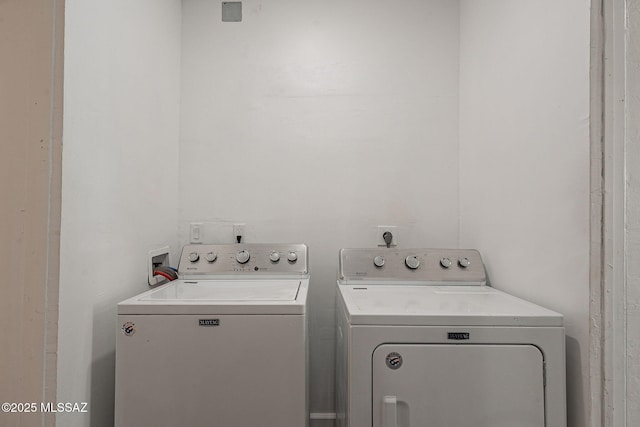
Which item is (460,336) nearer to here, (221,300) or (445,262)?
(445,262)

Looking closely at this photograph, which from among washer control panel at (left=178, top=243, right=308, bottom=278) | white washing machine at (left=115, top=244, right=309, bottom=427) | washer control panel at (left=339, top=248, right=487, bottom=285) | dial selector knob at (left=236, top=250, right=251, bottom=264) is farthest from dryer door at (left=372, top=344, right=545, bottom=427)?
dial selector knob at (left=236, top=250, right=251, bottom=264)

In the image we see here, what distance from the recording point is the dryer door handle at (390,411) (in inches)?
41.3

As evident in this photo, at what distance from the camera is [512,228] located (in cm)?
148

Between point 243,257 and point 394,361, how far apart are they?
0.94 meters

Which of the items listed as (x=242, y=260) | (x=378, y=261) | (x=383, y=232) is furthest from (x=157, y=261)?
(x=383, y=232)

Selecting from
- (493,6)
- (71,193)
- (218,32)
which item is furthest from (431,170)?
(71,193)

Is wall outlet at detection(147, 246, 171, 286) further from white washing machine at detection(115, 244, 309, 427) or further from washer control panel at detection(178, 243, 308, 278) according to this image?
white washing machine at detection(115, 244, 309, 427)

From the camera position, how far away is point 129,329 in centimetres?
115

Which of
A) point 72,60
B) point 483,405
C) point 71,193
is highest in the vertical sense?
point 72,60

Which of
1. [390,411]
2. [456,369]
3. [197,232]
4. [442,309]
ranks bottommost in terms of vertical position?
[390,411]

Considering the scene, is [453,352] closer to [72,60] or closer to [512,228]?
[512,228]

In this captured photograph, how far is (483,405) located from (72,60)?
5.38 feet

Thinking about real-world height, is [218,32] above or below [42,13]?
above

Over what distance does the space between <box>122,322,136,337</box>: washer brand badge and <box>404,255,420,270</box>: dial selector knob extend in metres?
1.19
